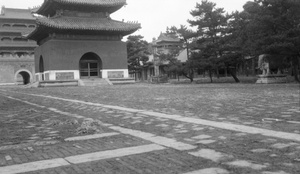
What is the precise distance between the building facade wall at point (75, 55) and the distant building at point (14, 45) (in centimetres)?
1453

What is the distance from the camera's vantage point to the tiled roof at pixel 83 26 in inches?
1151

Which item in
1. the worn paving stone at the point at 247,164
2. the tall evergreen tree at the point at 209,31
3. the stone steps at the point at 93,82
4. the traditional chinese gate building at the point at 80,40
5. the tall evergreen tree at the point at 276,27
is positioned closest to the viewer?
the worn paving stone at the point at 247,164

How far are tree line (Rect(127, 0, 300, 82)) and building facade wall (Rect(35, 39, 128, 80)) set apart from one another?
5.02 meters

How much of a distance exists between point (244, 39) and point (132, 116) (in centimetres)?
1889

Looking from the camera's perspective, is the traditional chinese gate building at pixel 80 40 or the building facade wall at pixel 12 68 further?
the building facade wall at pixel 12 68

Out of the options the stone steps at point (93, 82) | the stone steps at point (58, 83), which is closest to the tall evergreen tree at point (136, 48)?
the stone steps at point (93, 82)

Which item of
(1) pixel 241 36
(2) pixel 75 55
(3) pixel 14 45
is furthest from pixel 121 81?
(3) pixel 14 45

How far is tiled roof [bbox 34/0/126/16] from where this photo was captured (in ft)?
101

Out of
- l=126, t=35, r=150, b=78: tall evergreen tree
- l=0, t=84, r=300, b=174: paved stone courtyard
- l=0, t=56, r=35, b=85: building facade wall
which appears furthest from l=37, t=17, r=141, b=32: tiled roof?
l=0, t=84, r=300, b=174: paved stone courtyard

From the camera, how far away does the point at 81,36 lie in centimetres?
3244

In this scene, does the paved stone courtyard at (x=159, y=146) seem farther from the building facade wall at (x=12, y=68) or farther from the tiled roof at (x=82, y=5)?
the building facade wall at (x=12, y=68)

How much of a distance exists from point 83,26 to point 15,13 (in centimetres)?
2425

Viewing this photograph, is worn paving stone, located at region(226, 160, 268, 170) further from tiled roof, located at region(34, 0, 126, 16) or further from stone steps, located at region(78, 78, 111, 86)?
tiled roof, located at region(34, 0, 126, 16)

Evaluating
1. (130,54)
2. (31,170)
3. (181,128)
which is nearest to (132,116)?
(181,128)
